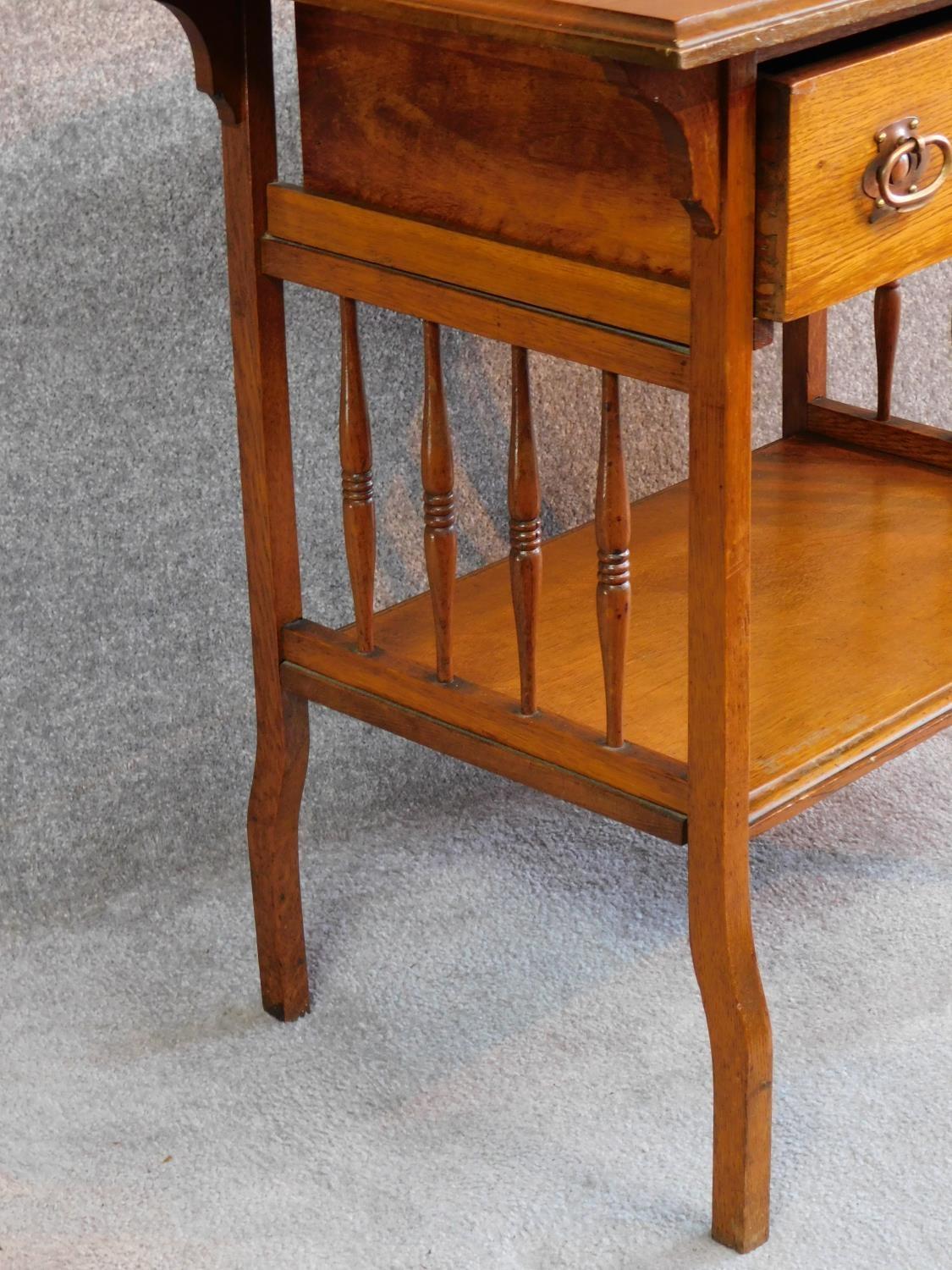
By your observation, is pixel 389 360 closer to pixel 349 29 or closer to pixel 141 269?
pixel 141 269

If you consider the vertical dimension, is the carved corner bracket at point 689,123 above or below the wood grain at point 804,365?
above

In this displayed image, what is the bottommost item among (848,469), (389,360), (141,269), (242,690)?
(242,690)

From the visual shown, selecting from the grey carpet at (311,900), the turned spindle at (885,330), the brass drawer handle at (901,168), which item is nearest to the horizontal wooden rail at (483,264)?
the brass drawer handle at (901,168)

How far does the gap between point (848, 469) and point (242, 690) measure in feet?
2.04

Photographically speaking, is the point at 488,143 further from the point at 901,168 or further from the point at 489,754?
the point at 489,754

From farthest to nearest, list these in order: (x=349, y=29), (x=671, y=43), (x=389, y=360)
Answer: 1. (x=389, y=360)
2. (x=349, y=29)
3. (x=671, y=43)

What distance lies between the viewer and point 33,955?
1.70m

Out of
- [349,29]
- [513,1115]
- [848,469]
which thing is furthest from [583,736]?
[848,469]

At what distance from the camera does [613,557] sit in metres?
1.24

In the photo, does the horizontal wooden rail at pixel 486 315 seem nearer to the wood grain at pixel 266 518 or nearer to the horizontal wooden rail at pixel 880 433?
the wood grain at pixel 266 518

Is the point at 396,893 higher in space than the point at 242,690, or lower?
lower

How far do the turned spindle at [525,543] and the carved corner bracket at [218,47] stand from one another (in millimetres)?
281

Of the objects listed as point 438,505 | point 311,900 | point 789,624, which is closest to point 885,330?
point 789,624

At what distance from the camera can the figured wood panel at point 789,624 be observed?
53.9 inches
